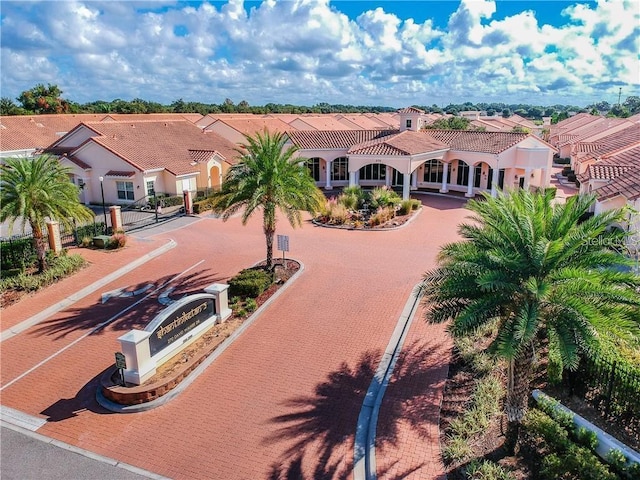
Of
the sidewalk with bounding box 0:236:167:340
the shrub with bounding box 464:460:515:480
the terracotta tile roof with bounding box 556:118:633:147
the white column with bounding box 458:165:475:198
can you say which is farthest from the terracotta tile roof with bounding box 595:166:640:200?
the terracotta tile roof with bounding box 556:118:633:147

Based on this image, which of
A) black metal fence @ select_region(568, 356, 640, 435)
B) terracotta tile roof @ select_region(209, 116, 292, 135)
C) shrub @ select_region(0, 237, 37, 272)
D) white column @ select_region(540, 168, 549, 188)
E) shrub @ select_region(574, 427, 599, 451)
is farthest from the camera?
terracotta tile roof @ select_region(209, 116, 292, 135)

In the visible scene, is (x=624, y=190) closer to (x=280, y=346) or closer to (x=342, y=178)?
(x=280, y=346)

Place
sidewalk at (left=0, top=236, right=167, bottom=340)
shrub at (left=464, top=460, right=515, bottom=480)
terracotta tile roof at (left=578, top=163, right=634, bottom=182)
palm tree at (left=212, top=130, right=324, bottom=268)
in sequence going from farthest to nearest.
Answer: terracotta tile roof at (left=578, top=163, right=634, bottom=182) → palm tree at (left=212, top=130, right=324, bottom=268) → sidewalk at (left=0, top=236, right=167, bottom=340) → shrub at (left=464, top=460, right=515, bottom=480)

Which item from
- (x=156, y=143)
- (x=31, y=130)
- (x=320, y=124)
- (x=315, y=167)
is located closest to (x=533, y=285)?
(x=315, y=167)

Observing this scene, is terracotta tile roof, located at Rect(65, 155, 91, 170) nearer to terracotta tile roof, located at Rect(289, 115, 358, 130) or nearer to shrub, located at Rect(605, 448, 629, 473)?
terracotta tile roof, located at Rect(289, 115, 358, 130)

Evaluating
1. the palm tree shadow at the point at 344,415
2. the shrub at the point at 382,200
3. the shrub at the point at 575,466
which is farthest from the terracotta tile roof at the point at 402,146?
the shrub at the point at 575,466

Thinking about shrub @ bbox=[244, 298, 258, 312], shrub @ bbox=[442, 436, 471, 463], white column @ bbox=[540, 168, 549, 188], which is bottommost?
shrub @ bbox=[442, 436, 471, 463]

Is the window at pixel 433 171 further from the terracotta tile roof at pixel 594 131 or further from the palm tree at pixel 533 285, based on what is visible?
the palm tree at pixel 533 285

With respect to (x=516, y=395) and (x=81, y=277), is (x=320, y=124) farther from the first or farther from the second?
(x=516, y=395)
